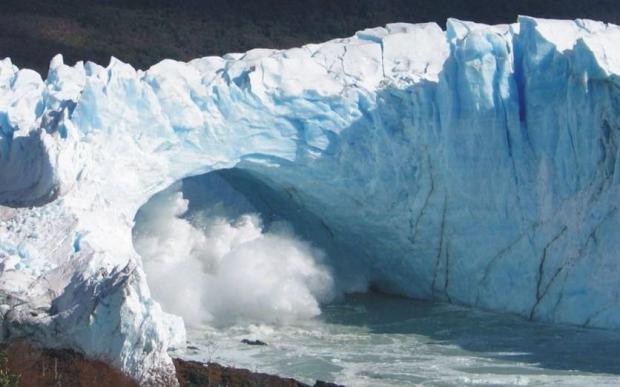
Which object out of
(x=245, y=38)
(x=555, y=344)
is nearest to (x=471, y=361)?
(x=555, y=344)

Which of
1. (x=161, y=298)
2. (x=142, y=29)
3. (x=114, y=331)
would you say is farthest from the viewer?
(x=142, y=29)

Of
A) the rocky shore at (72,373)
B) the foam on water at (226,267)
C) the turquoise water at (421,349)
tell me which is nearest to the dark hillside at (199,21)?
the foam on water at (226,267)

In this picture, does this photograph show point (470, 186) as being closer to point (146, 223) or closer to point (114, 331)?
point (146, 223)

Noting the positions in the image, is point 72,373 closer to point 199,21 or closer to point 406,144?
point 406,144

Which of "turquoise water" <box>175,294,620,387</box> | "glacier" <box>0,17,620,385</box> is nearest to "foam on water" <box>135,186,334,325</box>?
"turquoise water" <box>175,294,620,387</box>

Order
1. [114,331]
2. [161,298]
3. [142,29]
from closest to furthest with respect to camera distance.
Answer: [114,331]
[161,298]
[142,29]

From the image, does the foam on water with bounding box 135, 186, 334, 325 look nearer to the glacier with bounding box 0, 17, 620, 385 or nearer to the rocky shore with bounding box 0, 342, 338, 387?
the glacier with bounding box 0, 17, 620, 385
